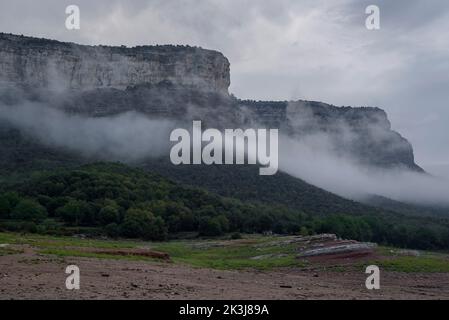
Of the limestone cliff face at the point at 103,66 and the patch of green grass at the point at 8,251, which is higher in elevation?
the limestone cliff face at the point at 103,66

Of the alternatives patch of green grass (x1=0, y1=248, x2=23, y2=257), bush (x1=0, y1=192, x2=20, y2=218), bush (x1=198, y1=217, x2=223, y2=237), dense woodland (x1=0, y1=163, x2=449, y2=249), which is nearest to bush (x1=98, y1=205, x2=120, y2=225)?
dense woodland (x1=0, y1=163, x2=449, y2=249)

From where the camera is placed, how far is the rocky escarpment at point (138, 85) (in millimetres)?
151000

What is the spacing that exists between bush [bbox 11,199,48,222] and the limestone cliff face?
3800 inches

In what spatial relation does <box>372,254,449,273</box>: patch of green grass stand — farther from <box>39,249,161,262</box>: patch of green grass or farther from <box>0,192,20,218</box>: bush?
<box>0,192,20,218</box>: bush

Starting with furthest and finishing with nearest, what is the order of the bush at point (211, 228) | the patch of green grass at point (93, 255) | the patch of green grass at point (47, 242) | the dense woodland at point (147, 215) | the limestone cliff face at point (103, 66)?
the limestone cliff face at point (103, 66) → the bush at point (211, 228) → the dense woodland at point (147, 215) → the patch of green grass at point (47, 242) → the patch of green grass at point (93, 255)

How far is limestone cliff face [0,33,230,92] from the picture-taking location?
163 metres

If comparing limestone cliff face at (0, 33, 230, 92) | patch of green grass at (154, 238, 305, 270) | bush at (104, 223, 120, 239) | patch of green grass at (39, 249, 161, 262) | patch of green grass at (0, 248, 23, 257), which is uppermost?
limestone cliff face at (0, 33, 230, 92)

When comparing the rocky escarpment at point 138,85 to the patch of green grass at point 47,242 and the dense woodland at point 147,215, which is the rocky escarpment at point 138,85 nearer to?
the dense woodland at point 147,215

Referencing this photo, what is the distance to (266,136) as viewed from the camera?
151875 millimetres

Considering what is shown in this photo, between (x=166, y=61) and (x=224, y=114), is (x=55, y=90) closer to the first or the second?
(x=166, y=61)

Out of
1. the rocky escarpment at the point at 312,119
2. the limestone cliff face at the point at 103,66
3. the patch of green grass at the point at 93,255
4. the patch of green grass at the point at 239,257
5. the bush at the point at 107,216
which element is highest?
the limestone cliff face at the point at 103,66

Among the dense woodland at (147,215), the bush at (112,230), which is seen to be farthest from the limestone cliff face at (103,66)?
the bush at (112,230)

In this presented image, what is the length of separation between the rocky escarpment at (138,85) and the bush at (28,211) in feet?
232
